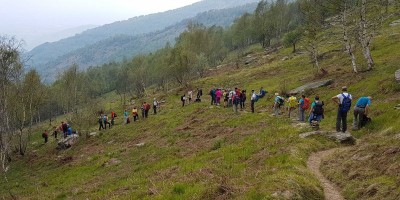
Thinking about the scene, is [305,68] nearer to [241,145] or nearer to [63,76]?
[241,145]

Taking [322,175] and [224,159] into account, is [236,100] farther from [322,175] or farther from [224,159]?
[322,175]

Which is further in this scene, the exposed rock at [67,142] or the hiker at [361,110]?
the exposed rock at [67,142]

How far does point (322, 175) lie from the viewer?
53.6ft

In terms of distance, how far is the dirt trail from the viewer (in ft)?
45.4

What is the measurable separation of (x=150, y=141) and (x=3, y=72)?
1839cm

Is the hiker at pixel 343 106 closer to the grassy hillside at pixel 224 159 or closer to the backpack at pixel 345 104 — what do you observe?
the backpack at pixel 345 104

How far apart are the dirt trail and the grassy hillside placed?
309 mm

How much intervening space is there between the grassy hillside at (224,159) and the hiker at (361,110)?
0.63 m

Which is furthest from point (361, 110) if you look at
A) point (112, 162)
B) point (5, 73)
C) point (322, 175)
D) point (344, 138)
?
point (5, 73)

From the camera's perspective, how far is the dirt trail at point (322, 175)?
13828 mm

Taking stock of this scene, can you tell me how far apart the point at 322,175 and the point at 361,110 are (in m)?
9.77

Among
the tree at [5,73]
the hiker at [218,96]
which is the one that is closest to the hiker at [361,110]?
the hiker at [218,96]

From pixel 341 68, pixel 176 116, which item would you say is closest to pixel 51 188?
pixel 176 116

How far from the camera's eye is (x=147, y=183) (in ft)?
65.0
